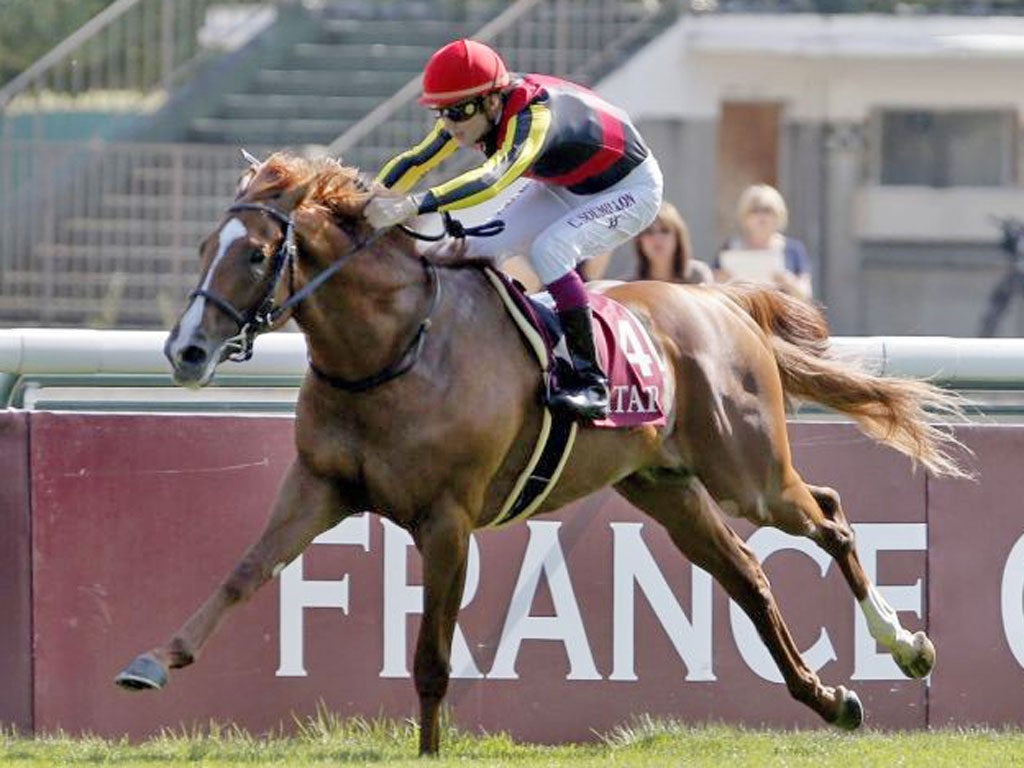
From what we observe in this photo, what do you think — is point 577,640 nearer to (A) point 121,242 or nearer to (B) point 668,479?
(B) point 668,479

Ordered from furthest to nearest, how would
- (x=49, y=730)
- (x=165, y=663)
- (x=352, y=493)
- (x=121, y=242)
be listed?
(x=121, y=242)
(x=49, y=730)
(x=352, y=493)
(x=165, y=663)

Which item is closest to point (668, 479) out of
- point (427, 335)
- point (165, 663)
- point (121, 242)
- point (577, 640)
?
point (577, 640)

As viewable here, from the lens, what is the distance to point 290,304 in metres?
6.75

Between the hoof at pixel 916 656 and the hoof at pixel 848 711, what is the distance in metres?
0.18

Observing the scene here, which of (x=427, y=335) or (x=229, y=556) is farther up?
(x=427, y=335)

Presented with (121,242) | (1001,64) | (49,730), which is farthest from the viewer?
(1001,64)

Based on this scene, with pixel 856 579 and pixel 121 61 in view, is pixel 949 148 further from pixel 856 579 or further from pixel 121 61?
pixel 856 579

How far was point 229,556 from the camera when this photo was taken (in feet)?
26.1

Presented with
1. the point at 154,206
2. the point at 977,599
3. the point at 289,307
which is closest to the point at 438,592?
the point at 289,307

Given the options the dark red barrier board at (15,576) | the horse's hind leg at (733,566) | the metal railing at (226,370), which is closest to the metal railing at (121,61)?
the metal railing at (226,370)

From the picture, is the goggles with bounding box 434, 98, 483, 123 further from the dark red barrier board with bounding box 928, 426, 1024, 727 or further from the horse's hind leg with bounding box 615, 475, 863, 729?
the dark red barrier board with bounding box 928, 426, 1024, 727

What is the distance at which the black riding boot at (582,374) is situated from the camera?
729cm

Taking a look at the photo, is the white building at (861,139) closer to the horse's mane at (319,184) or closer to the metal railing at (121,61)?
the metal railing at (121,61)

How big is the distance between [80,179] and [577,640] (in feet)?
35.0
